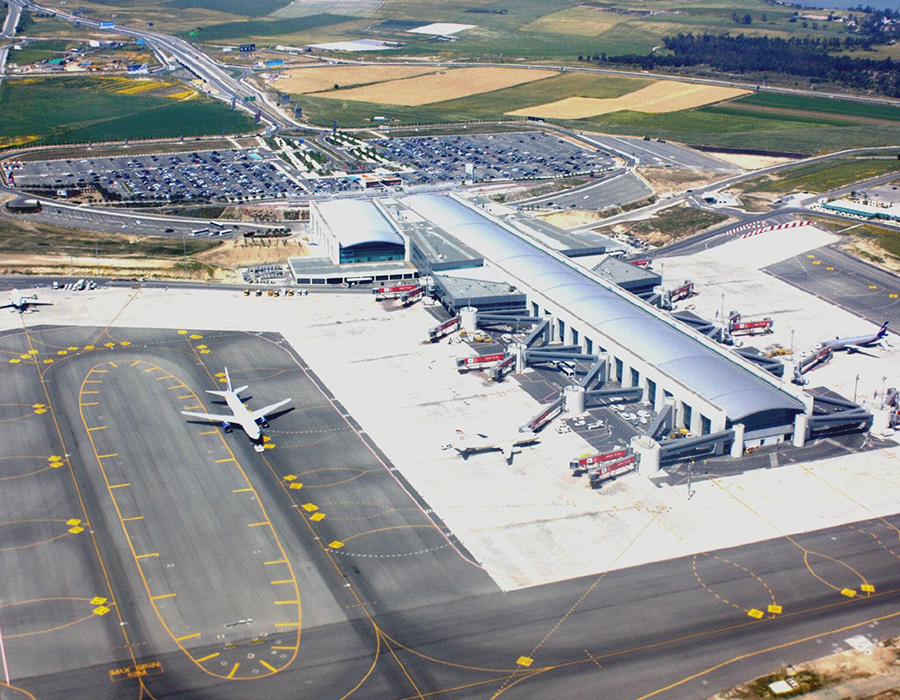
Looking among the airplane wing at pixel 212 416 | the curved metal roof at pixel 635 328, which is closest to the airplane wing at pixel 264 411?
the airplane wing at pixel 212 416

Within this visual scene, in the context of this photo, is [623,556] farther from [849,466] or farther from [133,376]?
[133,376]

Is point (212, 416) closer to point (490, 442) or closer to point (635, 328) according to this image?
point (490, 442)

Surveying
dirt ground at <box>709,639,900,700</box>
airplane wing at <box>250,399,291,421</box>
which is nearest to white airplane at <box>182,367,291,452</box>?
airplane wing at <box>250,399,291,421</box>

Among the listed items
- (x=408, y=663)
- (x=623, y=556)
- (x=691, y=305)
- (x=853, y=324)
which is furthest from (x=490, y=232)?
(x=408, y=663)

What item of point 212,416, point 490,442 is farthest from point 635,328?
point 212,416

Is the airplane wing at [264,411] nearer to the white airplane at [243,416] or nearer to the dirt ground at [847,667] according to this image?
the white airplane at [243,416]

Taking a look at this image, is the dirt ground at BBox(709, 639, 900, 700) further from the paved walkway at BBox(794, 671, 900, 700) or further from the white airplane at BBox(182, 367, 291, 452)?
the white airplane at BBox(182, 367, 291, 452)
